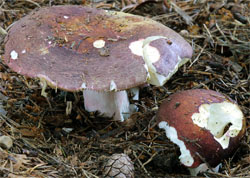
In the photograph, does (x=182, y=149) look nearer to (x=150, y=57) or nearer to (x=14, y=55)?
(x=150, y=57)

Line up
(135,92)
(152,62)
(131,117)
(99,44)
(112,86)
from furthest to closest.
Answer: (135,92)
(131,117)
(99,44)
(152,62)
(112,86)

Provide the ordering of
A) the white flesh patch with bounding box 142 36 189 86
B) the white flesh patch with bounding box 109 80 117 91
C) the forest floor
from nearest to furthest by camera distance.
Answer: the white flesh patch with bounding box 109 80 117 91 → the white flesh patch with bounding box 142 36 189 86 → the forest floor

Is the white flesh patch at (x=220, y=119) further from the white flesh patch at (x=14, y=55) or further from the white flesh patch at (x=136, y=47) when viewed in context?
the white flesh patch at (x=14, y=55)

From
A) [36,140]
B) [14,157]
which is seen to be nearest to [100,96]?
[36,140]

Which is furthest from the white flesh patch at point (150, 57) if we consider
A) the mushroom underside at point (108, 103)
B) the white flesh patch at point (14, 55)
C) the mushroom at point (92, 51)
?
the white flesh patch at point (14, 55)

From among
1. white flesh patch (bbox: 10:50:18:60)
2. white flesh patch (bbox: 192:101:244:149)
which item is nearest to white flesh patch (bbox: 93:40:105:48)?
white flesh patch (bbox: 10:50:18:60)

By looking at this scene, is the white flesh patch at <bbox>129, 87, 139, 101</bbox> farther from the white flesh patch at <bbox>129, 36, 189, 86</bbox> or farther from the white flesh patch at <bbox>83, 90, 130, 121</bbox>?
the white flesh patch at <bbox>129, 36, 189, 86</bbox>

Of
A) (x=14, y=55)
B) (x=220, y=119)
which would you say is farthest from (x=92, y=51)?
(x=220, y=119)
